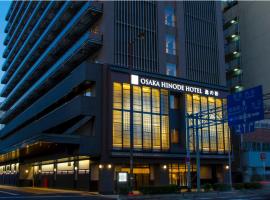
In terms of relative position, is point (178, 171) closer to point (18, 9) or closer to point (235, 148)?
point (235, 148)

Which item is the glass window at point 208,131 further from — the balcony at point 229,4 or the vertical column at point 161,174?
the balcony at point 229,4

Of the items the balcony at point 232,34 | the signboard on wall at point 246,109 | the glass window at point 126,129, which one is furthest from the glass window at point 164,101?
the balcony at point 232,34

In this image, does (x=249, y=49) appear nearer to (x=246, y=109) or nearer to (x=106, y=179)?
(x=106, y=179)

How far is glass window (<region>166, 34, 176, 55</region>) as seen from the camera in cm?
5788

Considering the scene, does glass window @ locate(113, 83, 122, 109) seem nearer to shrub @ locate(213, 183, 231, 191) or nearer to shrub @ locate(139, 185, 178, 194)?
shrub @ locate(139, 185, 178, 194)

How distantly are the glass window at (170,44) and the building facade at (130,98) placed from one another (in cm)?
16

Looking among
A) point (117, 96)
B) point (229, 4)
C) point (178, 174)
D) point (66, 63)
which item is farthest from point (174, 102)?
point (229, 4)

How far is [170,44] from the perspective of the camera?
192 feet

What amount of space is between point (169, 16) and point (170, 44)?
4751 mm

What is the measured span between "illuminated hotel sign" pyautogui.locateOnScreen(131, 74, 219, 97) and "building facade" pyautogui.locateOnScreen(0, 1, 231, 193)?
137 mm

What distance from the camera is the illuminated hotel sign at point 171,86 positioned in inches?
1886

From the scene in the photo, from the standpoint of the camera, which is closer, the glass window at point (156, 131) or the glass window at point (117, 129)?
the glass window at point (117, 129)

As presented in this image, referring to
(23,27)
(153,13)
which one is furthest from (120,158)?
(23,27)

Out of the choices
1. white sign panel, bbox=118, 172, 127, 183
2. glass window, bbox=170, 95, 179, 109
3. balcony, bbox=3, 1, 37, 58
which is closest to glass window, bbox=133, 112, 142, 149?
glass window, bbox=170, 95, 179, 109
